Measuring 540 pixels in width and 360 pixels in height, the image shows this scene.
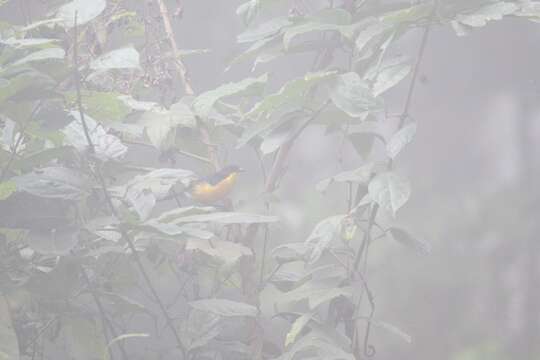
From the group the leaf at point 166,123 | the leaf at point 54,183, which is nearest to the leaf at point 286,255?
the leaf at point 166,123

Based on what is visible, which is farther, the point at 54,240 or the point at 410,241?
the point at 410,241

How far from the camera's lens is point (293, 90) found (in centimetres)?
80

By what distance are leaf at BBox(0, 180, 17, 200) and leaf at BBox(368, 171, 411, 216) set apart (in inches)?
15.8

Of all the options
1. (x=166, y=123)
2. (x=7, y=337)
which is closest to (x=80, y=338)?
(x=7, y=337)

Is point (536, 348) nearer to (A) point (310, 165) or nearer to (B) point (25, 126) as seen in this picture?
(A) point (310, 165)

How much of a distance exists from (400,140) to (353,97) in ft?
0.25

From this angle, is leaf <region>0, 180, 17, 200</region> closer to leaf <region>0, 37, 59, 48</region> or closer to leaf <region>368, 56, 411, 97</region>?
leaf <region>0, 37, 59, 48</region>

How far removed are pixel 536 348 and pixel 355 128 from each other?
0.69 m

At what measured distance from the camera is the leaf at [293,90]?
0.77m

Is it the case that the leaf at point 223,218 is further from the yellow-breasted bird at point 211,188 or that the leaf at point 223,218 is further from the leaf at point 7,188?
the yellow-breasted bird at point 211,188

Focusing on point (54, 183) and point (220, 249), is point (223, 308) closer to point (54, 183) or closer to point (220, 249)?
point (220, 249)

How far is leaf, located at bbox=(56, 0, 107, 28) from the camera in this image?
683mm

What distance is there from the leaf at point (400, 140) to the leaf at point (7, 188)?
43 cm

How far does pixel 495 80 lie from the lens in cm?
131
